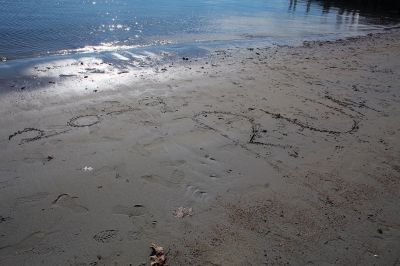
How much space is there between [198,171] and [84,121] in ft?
8.22

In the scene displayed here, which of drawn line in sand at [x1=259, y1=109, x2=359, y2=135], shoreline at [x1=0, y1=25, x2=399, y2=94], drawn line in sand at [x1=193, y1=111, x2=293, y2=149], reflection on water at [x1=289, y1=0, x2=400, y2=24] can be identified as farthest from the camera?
reflection on water at [x1=289, y1=0, x2=400, y2=24]

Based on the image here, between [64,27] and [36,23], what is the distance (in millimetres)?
1450

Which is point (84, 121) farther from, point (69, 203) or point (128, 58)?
point (128, 58)

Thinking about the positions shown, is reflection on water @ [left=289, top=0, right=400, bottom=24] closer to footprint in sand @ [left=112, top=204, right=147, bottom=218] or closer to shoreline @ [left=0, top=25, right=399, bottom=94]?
shoreline @ [left=0, top=25, right=399, bottom=94]

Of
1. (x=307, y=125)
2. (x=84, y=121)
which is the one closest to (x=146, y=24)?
(x=84, y=121)

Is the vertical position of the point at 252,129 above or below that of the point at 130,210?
above

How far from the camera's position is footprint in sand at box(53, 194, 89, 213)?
3.84 metres

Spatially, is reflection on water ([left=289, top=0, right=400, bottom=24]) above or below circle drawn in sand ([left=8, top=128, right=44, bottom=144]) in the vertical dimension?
above

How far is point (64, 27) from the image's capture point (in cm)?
1477

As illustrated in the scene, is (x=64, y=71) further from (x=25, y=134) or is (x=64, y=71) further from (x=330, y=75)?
(x=330, y=75)

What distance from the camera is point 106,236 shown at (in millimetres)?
3484

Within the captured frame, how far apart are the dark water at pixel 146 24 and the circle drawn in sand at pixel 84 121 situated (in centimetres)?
604

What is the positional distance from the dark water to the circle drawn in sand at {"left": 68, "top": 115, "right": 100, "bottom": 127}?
6045 millimetres

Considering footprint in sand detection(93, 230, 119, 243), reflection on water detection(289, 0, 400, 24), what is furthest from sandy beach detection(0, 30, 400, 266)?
reflection on water detection(289, 0, 400, 24)
